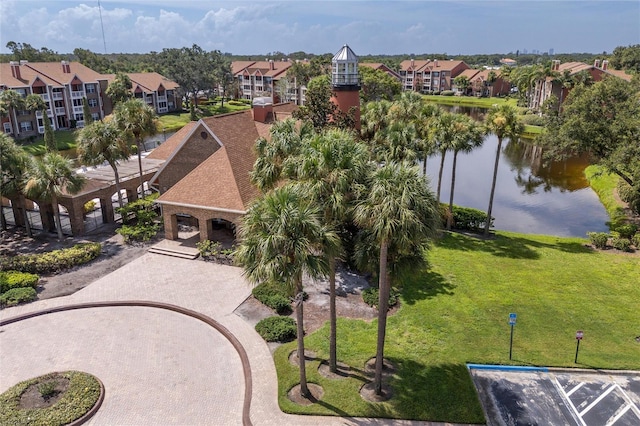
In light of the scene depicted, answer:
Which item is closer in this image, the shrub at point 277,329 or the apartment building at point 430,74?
the shrub at point 277,329

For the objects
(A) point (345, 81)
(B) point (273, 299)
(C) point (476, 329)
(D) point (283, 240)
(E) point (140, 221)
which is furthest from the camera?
(A) point (345, 81)

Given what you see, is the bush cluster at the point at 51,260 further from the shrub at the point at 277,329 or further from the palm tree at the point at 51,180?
the shrub at the point at 277,329

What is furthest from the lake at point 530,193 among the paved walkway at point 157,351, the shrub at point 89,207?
the shrub at point 89,207

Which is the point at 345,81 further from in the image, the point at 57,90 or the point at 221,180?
the point at 57,90

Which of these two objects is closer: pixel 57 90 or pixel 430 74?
pixel 57 90

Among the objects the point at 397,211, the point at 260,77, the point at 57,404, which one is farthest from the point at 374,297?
the point at 260,77

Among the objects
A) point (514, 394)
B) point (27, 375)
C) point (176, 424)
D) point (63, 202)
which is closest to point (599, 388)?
point (514, 394)

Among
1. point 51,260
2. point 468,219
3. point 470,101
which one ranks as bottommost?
point 51,260
